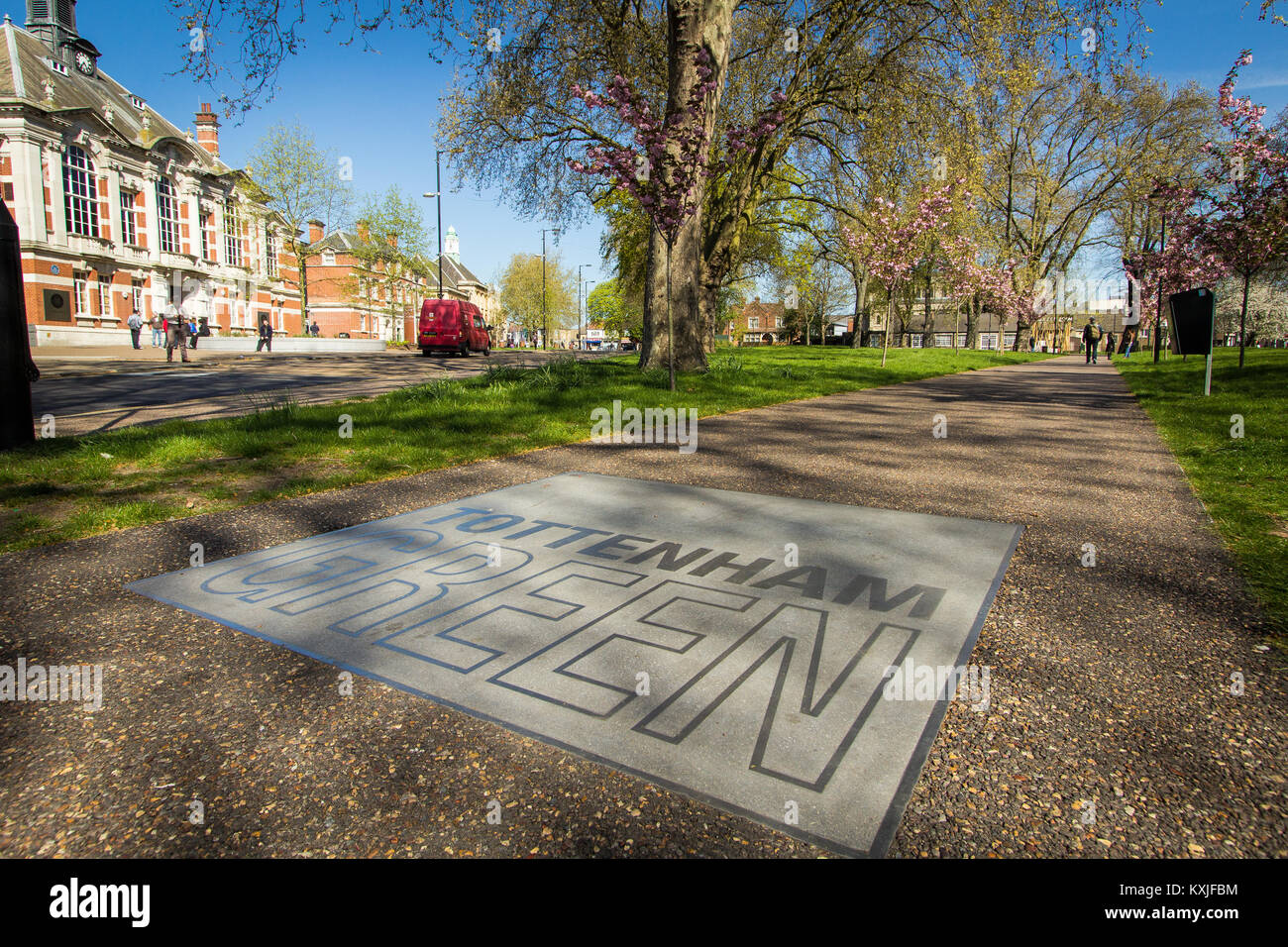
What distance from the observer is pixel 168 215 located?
1866 inches

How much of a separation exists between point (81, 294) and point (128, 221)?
7.13 metres

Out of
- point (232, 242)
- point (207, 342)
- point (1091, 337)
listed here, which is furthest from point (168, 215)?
point (1091, 337)

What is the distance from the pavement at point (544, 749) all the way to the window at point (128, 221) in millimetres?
52156

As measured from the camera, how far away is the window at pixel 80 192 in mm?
39094

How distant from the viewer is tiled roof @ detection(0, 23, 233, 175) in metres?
36.4

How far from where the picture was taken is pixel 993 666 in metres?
2.65

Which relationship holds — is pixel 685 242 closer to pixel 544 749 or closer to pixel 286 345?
pixel 544 749

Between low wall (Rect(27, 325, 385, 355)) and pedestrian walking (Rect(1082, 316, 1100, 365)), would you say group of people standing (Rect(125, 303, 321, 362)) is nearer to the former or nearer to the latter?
low wall (Rect(27, 325, 385, 355))

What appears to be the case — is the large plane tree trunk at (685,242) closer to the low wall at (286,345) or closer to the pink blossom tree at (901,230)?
the pink blossom tree at (901,230)

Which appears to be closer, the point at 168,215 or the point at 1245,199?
the point at 1245,199

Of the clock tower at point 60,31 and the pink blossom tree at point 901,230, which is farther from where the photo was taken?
the clock tower at point 60,31

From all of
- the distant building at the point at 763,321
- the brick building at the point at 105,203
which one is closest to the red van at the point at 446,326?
the brick building at the point at 105,203

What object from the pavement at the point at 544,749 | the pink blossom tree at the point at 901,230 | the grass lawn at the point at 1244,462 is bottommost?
the pavement at the point at 544,749
